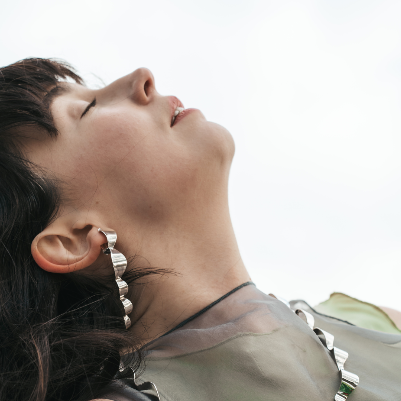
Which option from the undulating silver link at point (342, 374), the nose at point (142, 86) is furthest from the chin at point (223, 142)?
the undulating silver link at point (342, 374)

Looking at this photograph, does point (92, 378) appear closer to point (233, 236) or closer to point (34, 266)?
point (34, 266)

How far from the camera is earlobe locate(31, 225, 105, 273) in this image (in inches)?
44.8

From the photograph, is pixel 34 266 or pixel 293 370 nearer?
pixel 293 370

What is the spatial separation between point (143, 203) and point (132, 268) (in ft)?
0.73

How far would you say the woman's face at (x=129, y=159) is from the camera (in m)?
1.18

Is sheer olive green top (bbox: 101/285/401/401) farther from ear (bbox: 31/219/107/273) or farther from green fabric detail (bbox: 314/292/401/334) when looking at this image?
green fabric detail (bbox: 314/292/401/334)

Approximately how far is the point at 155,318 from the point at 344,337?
72 centimetres

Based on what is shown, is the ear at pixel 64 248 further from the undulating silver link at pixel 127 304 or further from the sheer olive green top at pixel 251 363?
the sheer olive green top at pixel 251 363

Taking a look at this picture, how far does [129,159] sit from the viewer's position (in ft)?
3.87

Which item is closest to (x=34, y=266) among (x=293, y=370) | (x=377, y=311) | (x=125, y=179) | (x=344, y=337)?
(x=125, y=179)

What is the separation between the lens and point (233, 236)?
1.35 metres

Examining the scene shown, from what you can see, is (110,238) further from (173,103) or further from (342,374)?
(342,374)

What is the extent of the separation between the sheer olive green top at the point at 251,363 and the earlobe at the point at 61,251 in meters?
0.35

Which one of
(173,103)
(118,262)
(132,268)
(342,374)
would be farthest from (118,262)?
(342,374)
